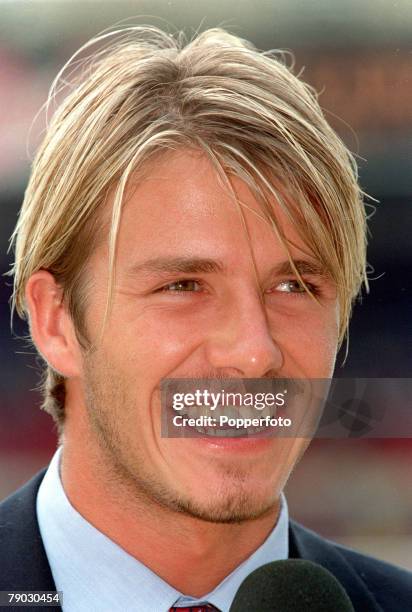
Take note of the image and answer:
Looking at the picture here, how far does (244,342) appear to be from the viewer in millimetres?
1014

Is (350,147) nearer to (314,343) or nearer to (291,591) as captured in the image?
(314,343)

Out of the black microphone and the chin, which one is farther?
the chin

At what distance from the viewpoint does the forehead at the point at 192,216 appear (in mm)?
1032

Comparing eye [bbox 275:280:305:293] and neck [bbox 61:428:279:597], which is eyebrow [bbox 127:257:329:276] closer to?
eye [bbox 275:280:305:293]

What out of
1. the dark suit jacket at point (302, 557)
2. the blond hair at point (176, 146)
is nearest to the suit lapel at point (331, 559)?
the dark suit jacket at point (302, 557)

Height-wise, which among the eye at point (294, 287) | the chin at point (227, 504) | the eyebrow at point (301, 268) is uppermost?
the eyebrow at point (301, 268)

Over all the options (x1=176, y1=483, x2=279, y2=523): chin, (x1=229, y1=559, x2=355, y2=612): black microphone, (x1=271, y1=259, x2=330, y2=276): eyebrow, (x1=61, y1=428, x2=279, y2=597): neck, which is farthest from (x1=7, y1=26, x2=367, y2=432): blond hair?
(x1=229, y1=559, x2=355, y2=612): black microphone

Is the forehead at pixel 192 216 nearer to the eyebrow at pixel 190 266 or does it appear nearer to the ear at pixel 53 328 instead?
the eyebrow at pixel 190 266

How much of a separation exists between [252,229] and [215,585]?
42 cm

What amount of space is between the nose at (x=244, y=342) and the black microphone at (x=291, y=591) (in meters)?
0.24

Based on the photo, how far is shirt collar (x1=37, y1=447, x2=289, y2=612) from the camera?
108cm

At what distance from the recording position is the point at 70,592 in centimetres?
107

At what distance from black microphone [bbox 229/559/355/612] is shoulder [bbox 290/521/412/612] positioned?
330 mm

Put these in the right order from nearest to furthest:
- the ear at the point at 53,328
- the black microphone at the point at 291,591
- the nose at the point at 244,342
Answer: the black microphone at the point at 291,591
the nose at the point at 244,342
the ear at the point at 53,328
